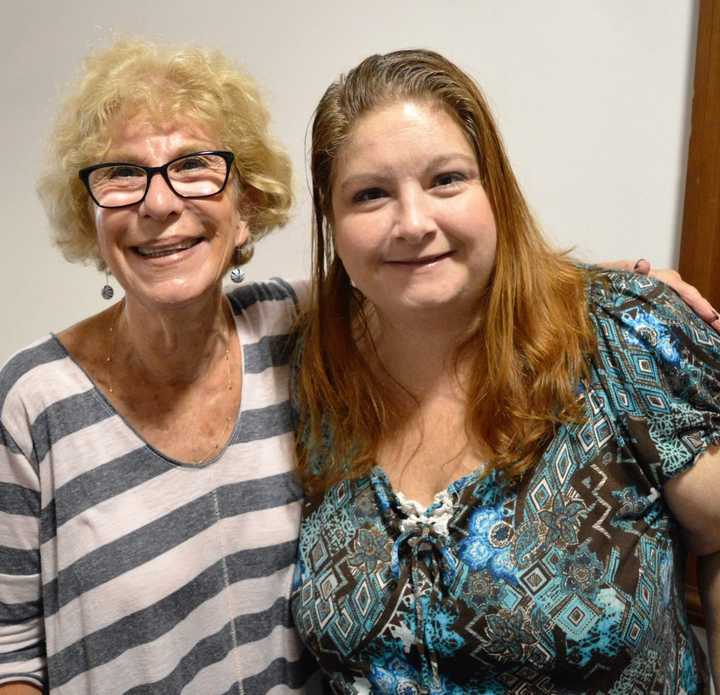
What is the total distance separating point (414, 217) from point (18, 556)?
2.64 ft

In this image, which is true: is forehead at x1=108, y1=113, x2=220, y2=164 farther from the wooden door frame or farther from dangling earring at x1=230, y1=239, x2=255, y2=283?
the wooden door frame

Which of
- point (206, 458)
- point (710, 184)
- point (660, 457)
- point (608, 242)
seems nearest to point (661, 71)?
point (710, 184)

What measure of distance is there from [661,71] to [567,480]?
0.85 m

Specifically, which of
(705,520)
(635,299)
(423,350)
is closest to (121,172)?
(423,350)

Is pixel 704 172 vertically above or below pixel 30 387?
above

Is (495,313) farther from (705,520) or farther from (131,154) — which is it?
(131,154)

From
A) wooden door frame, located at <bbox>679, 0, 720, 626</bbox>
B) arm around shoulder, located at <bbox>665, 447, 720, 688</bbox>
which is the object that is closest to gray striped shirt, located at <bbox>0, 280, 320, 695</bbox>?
arm around shoulder, located at <bbox>665, 447, 720, 688</bbox>

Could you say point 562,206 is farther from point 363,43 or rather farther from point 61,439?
point 61,439

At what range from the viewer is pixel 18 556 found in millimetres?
1199

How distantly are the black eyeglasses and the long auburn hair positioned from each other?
0.17 meters

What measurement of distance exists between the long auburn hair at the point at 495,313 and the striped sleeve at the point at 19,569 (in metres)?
0.46

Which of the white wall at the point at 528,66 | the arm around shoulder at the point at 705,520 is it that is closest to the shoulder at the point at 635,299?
the arm around shoulder at the point at 705,520

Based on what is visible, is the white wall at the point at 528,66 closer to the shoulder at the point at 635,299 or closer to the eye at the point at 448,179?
the shoulder at the point at 635,299

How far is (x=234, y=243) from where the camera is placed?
1286 mm
